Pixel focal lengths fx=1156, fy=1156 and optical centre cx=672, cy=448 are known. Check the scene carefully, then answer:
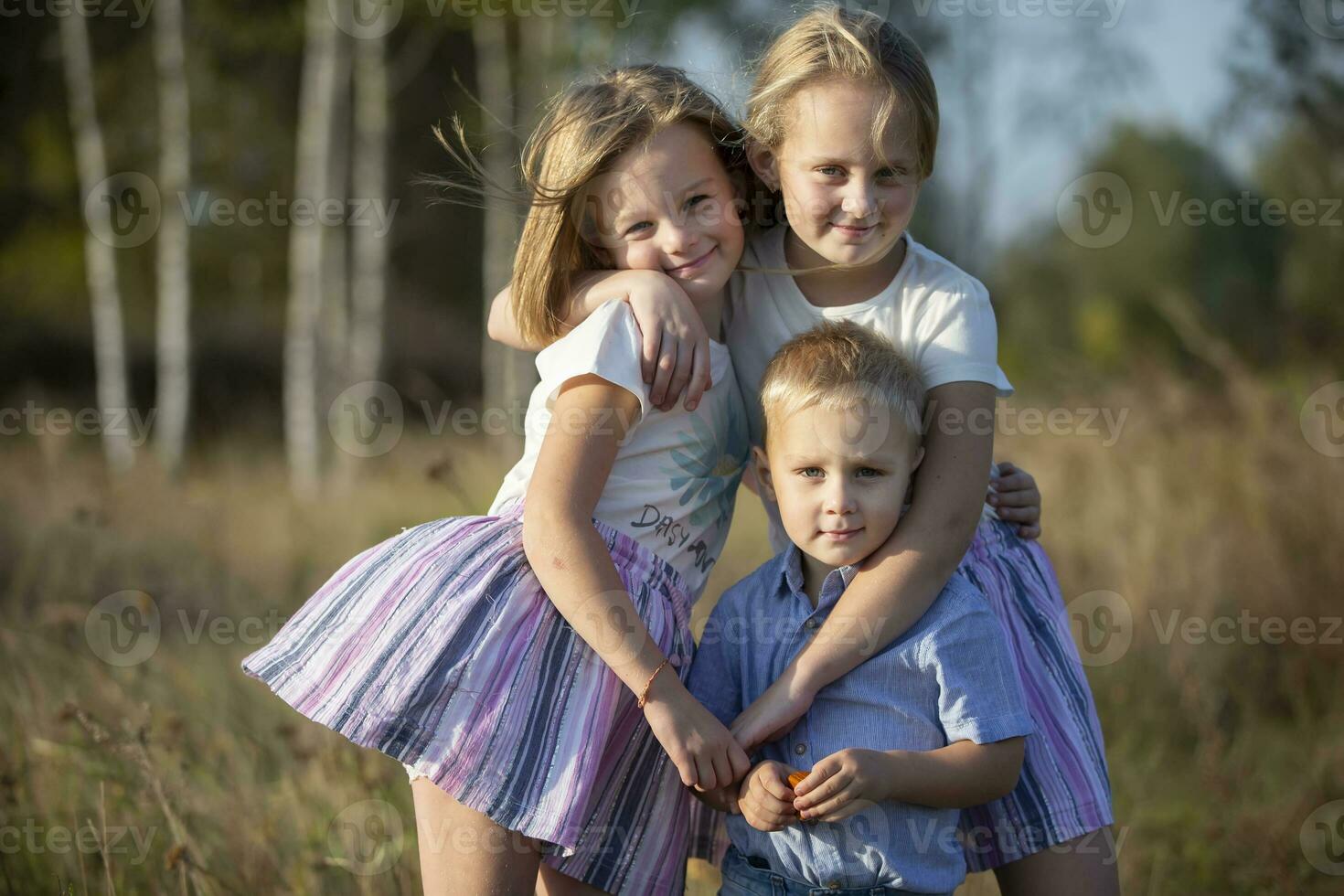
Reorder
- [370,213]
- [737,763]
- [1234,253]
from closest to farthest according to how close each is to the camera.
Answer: [737,763] < [370,213] < [1234,253]

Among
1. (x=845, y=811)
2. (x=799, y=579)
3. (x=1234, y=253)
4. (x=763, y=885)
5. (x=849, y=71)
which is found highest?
(x=1234, y=253)

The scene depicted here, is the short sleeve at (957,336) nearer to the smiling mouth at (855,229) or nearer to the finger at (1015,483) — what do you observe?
Result: the smiling mouth at (855,229)

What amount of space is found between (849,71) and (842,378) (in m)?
0.57

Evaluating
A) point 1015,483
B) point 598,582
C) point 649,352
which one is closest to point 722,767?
point 598,582

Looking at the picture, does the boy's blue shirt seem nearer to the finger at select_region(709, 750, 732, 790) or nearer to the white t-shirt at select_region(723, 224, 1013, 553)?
the finger at select_region(709, 750, 732, 790)

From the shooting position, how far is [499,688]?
1938 millimetres

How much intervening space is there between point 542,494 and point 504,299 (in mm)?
594

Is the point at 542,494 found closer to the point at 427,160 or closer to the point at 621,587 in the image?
the point at 621,587

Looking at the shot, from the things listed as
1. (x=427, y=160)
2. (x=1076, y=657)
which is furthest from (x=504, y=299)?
(x=427, y=160)

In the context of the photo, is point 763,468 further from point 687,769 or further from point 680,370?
point 687,769

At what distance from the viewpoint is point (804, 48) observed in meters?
2.14

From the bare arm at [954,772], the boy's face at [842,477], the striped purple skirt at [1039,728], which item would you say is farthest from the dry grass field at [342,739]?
the boy's face at [842,477]

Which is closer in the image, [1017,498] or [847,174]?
[847,174]

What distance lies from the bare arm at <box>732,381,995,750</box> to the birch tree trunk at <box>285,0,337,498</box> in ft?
25.1
